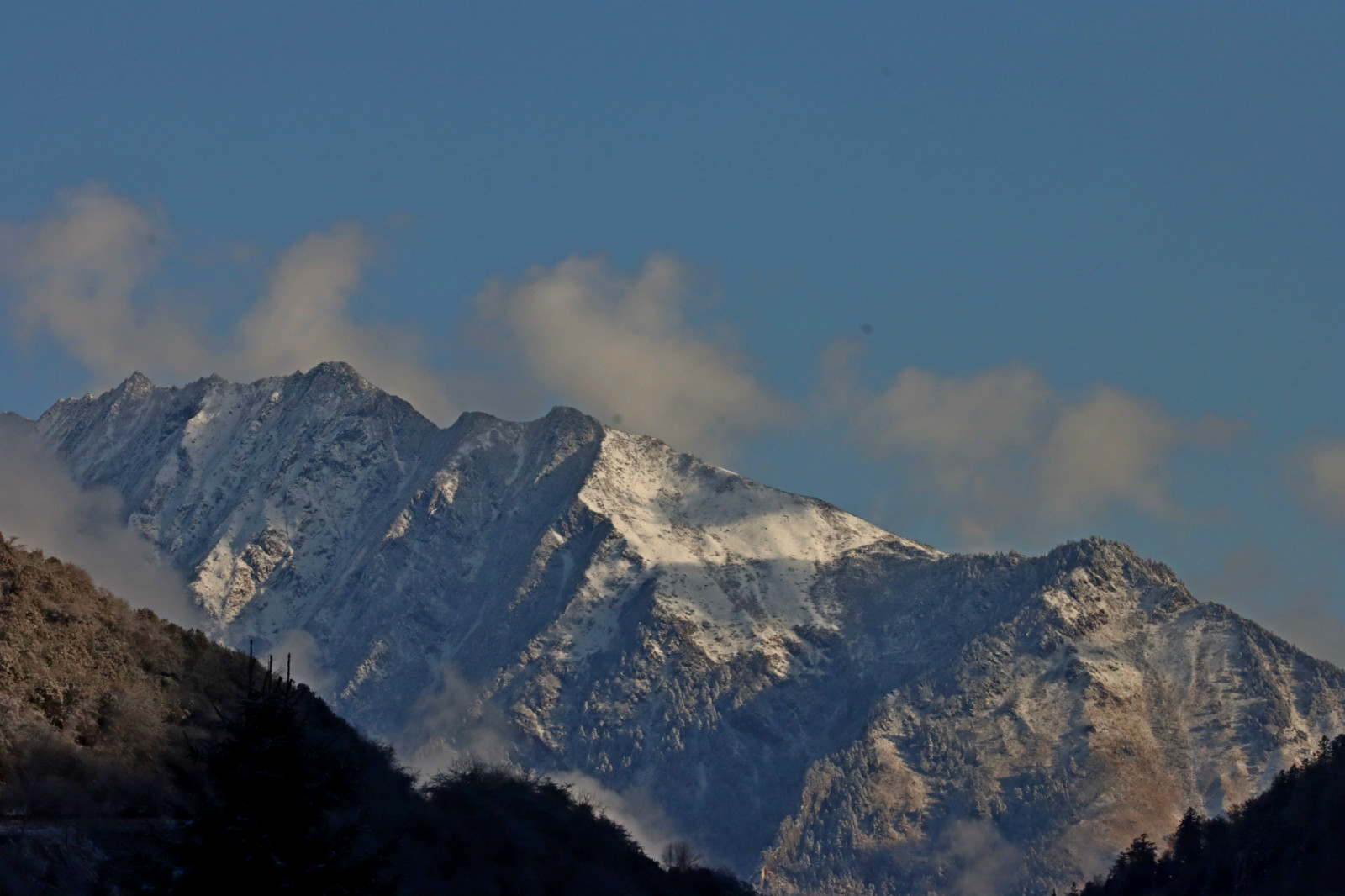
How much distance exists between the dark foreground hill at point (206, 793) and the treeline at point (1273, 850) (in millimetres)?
48026

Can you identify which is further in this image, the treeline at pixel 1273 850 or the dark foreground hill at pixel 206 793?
the treeline at pixel 1273 850

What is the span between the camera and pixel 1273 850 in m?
157

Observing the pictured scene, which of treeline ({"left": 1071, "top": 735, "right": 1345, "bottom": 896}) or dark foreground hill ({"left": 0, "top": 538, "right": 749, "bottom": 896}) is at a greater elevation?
treeline ({"left": 1071, "top": 735, "right": 1345, "bottom": 896})

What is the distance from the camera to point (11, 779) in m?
69.0

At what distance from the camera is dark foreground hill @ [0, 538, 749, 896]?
140 feet

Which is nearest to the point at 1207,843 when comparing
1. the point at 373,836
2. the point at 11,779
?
the point at 373,836

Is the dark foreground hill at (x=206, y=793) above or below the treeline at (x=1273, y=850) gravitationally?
below

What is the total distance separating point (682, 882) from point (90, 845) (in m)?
83.3

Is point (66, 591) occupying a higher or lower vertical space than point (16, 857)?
higher

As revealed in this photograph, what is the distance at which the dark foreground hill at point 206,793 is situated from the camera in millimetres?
42594

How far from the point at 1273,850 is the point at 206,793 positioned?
13133 centimetres

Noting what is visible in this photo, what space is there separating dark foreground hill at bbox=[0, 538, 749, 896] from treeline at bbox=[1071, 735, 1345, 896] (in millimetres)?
48026

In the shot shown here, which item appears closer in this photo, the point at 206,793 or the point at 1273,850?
the point at 206,793

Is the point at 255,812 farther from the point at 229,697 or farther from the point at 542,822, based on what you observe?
the point at 542,822
